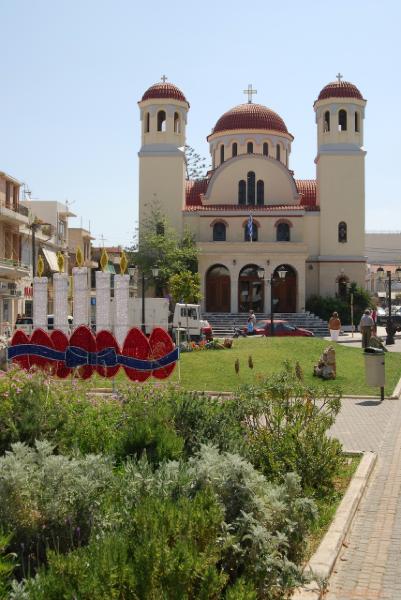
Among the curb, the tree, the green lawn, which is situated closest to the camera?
the curb

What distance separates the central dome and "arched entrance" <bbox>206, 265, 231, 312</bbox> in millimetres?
11100

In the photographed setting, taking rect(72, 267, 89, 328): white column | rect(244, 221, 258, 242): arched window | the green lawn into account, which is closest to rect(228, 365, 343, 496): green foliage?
the green lawn

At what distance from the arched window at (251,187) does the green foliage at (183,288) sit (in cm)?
1021

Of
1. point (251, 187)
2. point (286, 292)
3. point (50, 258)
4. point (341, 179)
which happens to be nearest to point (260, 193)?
point (251, 187)

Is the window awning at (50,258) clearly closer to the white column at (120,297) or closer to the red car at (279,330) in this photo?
the red car at (279,330)

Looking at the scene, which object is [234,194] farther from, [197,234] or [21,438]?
[21,438]

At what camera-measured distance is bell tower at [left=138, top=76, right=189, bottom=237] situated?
152 ft

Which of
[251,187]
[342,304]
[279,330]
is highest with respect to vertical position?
[251,187]

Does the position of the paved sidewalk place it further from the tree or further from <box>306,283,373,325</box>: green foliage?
<box>306,283,373,325</box>: green foliage

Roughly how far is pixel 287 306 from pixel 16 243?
56.6 ft

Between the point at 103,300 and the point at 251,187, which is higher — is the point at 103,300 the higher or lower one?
the lower one

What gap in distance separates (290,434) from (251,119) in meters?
43.4

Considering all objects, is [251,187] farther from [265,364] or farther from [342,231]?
[265,364]

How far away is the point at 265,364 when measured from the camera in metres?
20.5
